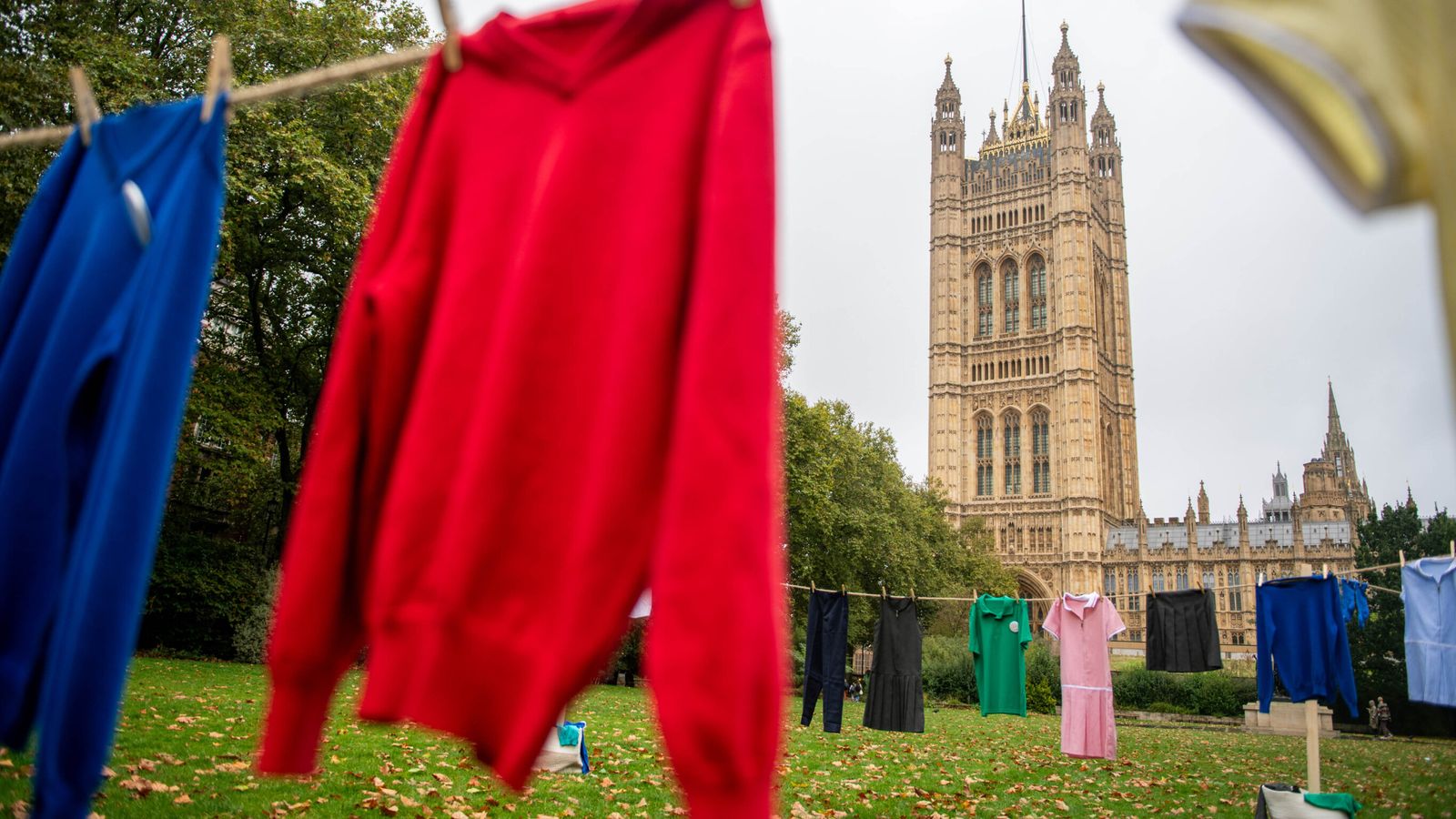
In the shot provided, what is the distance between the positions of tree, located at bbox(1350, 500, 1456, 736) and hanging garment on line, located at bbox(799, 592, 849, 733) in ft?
80.9

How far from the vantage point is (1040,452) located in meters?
66.4

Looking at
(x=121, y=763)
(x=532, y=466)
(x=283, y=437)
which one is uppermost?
(x=283, y=437)

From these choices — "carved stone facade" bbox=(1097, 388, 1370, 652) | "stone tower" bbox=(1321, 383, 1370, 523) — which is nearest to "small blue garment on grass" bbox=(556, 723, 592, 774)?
"carved stone facade" bbox=(1097, 388, 1370, 652)

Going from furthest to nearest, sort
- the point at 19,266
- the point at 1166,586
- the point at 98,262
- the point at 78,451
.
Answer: the point at 1166,586
the point at 19,266
the point at 98,262
the point at 78,451

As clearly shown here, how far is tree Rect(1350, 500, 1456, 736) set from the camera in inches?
1098

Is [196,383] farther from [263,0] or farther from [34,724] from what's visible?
[34,724]

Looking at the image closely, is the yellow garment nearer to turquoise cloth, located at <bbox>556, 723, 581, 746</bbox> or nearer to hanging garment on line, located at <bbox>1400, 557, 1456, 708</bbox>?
turquoise cloth, located at <bbox>556, 723, 581, 746</bbox>

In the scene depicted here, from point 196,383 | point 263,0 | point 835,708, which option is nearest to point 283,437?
point 196,383

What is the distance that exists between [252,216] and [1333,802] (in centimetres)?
1722

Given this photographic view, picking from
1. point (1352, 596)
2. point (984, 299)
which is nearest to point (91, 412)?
point (1352, 596)

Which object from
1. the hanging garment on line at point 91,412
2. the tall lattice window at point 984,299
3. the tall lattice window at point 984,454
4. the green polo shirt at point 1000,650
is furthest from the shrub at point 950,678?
the tall lattice window at point 984,299

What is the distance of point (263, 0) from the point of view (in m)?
16.1

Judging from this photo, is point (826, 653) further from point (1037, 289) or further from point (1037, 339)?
point (1037, 289)

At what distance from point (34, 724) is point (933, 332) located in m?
70.4
